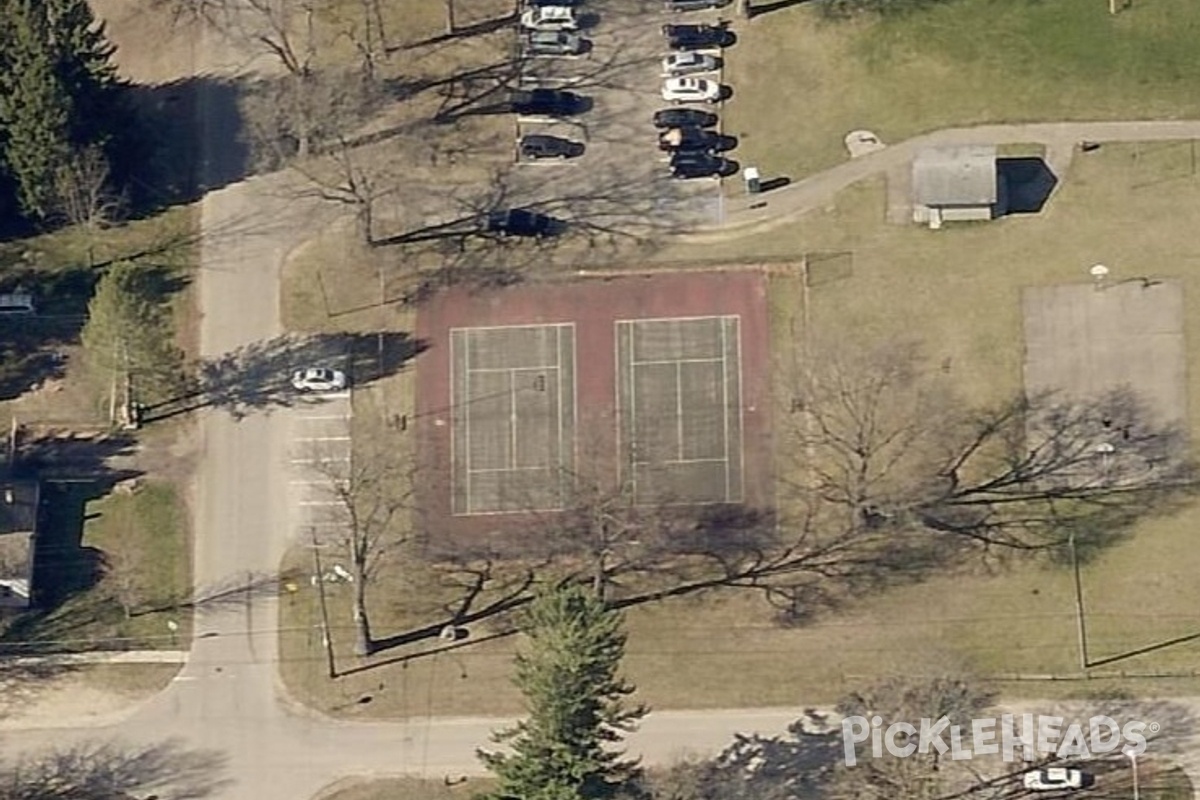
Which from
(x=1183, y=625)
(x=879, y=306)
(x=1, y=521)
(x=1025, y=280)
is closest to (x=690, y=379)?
(x=879, y=306)

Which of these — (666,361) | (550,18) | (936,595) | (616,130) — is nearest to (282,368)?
(666,361)

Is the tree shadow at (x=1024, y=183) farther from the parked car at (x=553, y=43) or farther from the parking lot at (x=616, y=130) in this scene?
the parked car at (x=553, y=43)

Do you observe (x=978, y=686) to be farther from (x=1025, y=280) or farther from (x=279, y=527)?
(x=279, y=527)

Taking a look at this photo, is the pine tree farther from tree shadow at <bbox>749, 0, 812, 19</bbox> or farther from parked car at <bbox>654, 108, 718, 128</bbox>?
tree shadow at <bbox>749, 0, 812, 19</bbox>

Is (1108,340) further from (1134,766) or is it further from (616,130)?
(616,130)

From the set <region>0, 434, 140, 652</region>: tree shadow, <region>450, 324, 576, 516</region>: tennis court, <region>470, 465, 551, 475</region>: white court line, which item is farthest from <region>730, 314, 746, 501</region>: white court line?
<region>0, 434, 140, 652</region>: tree shadow

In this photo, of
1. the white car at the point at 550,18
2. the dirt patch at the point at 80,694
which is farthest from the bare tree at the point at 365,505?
the white car at the point at 550,18
